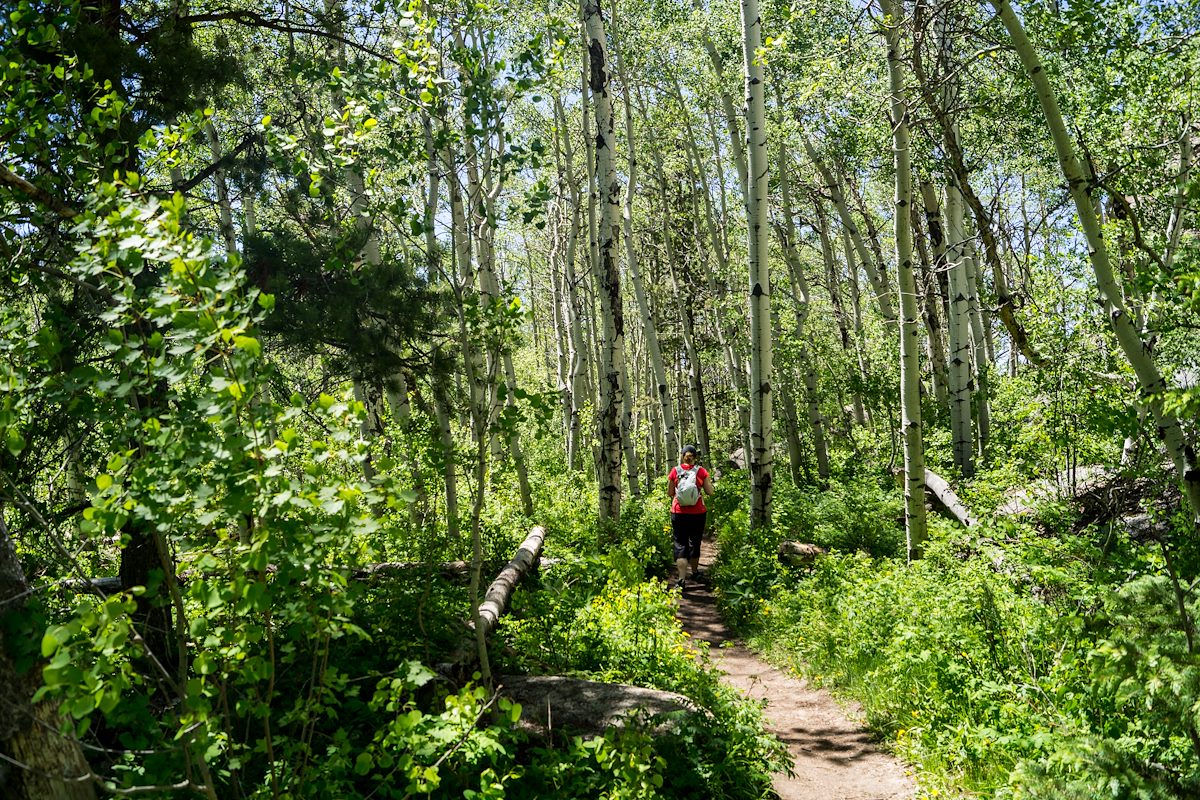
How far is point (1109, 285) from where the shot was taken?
5.26 meters

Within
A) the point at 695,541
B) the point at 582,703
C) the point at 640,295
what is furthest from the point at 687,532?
the point at 640,295

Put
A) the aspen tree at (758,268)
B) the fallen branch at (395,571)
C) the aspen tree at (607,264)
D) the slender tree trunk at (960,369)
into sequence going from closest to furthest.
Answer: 1. the fallen branch at (395,571)
2. the aspen tree at (758,268)
3. the aspen tree at (607,264)
4. the slender tree trunk at (960,369)

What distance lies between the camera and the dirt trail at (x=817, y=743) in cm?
507

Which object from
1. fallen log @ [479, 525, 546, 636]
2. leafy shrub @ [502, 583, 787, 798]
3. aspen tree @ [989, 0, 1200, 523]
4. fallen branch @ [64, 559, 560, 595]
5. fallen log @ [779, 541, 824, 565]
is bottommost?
leafy shrub @ [502, 583, 787, 798]

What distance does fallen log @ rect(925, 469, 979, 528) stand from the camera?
10162 millimetres

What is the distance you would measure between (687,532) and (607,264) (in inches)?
144

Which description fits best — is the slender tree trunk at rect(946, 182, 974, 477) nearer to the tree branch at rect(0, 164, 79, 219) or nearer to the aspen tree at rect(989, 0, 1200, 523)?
the aspen tree at rect(989, 0, 1200, 523)

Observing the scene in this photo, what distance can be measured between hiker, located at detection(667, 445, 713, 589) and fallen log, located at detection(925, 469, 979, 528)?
10.2ft

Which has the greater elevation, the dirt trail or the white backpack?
A: the white backpack

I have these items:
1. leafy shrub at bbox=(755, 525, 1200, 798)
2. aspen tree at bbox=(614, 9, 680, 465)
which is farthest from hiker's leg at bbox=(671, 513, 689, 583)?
aspen tree at bbox=(614, 9, 680, 465)

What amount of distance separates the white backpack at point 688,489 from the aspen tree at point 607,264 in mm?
1551

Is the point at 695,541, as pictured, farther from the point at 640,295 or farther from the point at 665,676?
the point at 640,295

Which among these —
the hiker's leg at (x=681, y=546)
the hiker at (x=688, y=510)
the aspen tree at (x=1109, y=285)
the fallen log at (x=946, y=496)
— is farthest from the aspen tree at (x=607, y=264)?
the aspen tree at (x=1109, y=285)

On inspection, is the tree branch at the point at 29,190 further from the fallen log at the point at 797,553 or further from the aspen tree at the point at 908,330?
the fallen log at the point at 797,553
